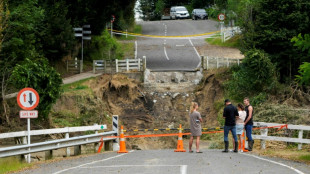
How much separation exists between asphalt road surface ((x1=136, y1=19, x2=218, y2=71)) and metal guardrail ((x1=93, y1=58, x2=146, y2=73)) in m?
1.30

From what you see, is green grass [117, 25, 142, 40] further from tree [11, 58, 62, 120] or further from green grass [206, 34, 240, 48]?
tree [11, 58, 62, 120]

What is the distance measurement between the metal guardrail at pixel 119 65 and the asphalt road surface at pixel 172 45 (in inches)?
51.1

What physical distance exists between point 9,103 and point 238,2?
29.2m

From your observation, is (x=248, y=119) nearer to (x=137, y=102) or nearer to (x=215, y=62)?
(x=137, y=102)

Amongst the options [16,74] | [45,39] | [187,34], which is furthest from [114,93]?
[187,34]

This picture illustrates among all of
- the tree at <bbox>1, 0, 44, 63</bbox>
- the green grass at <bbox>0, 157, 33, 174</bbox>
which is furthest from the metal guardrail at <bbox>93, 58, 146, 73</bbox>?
the green grass at <bbox>0, 157, 33, 174</bbox>

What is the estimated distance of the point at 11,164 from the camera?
58.0 feet

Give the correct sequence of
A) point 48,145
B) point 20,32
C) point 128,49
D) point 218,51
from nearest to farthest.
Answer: point 48,145 < point 20,32 < point 218,51 < point 128,49

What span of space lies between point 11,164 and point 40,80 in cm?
1205

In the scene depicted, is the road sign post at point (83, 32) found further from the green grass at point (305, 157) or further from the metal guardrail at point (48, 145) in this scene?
the green grass at point (305, 157)

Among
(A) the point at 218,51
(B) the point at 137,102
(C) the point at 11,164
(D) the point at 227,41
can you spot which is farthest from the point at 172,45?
(C) the point at 11,164

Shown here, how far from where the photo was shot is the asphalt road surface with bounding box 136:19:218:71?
4400 cm

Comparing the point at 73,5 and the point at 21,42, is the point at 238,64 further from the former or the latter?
the point at 21,42

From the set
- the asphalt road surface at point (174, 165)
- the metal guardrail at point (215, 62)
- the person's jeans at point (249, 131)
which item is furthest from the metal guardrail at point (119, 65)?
the asphalt road surface at point (174, 165)
